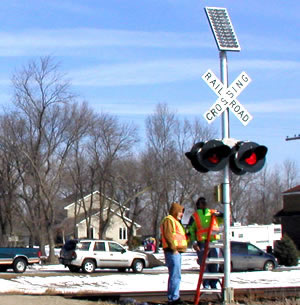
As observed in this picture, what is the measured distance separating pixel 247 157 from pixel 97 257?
20.6 m

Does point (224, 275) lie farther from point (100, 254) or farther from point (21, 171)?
point (21, 171)

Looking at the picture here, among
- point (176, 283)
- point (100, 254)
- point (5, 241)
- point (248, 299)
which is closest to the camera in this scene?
point (176, 283)

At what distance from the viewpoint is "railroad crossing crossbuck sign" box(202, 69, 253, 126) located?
11.7 metres

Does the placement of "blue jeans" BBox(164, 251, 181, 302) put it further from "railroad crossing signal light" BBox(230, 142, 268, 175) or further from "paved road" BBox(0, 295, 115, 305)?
"railroad crossing signal light" BBox(230, 142, 268, 175)

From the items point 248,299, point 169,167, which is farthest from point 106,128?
point 248,299

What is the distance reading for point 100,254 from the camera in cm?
3141

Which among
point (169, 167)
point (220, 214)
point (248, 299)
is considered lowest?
point (248, 299)

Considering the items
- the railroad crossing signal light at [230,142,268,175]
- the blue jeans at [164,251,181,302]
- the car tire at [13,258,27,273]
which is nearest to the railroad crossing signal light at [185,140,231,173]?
the railroad crossing signal light at [230,142,268,175]

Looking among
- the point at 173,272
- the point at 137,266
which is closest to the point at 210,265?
the point at 173,272

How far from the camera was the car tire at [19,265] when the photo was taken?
31.8 m

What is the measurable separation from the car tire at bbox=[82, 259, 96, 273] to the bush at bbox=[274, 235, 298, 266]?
12.6 meters

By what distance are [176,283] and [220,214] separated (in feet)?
5.11

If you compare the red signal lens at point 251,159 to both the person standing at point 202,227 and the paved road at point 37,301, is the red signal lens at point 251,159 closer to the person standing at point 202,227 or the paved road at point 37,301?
the person standing at point 202,227

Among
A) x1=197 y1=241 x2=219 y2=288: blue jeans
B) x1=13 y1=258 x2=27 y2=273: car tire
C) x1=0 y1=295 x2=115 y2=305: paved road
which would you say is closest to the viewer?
x1=0 y1=295 x2=115 y2=305: paved road
